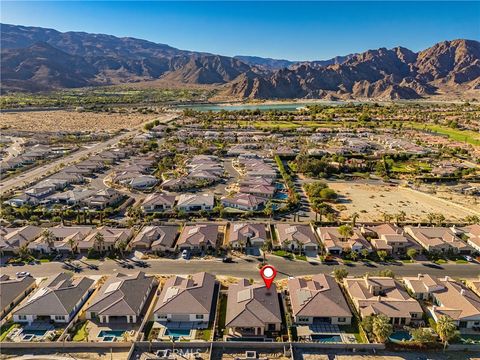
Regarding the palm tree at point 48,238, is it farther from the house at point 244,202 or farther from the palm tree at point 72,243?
the house at point 244,202

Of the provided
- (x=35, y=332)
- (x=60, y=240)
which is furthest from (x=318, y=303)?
(x=60, y=240)

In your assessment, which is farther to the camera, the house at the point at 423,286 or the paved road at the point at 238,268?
the paved road at the point at 238,268

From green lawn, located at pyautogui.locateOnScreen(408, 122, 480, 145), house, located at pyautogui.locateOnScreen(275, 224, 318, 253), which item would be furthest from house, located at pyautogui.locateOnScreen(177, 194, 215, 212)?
green lawn, located at pyautogui.locateOnScreen(408, 122, 480, 145)

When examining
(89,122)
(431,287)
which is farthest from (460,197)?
(89,122)

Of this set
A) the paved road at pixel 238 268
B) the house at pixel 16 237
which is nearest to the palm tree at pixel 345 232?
the paved road at pixel 238 268

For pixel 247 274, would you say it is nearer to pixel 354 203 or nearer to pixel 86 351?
pixel 86 351

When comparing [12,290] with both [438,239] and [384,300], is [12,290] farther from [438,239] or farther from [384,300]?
[438,239]
